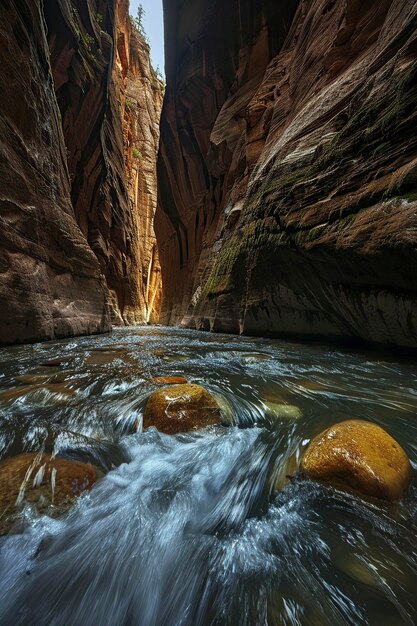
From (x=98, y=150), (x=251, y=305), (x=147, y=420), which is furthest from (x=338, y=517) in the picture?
(x=98, y=150)

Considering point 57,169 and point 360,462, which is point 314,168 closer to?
point 360,462

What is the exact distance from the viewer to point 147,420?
2.14 metres

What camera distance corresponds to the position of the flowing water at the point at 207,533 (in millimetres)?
875

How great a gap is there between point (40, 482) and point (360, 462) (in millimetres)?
1646

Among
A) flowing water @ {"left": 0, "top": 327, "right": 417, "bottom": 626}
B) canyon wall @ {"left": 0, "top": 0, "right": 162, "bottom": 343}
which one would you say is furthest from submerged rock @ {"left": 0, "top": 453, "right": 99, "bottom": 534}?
canyon wall @ {"left": 0, "top": 0, "right": 162, "bottom": 343}

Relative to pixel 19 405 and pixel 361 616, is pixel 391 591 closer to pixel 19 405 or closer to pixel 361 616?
pixel 361 616

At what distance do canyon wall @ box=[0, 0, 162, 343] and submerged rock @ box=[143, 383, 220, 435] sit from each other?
15.0 ft

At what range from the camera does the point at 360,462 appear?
4.42ft

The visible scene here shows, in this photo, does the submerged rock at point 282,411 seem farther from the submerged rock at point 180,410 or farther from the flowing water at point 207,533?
the submerged rock at point 180,410

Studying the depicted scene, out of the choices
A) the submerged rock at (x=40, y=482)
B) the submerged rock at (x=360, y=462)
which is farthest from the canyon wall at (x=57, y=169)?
the submerged rock at (x=360, y=462)

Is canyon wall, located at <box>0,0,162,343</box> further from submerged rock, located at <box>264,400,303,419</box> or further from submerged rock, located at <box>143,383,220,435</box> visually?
submerged rock, located at <box>264,400,303,419</box>

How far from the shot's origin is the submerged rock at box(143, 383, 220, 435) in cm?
205

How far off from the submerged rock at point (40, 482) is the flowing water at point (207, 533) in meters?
0.07

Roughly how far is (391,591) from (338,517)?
0.99 ft
